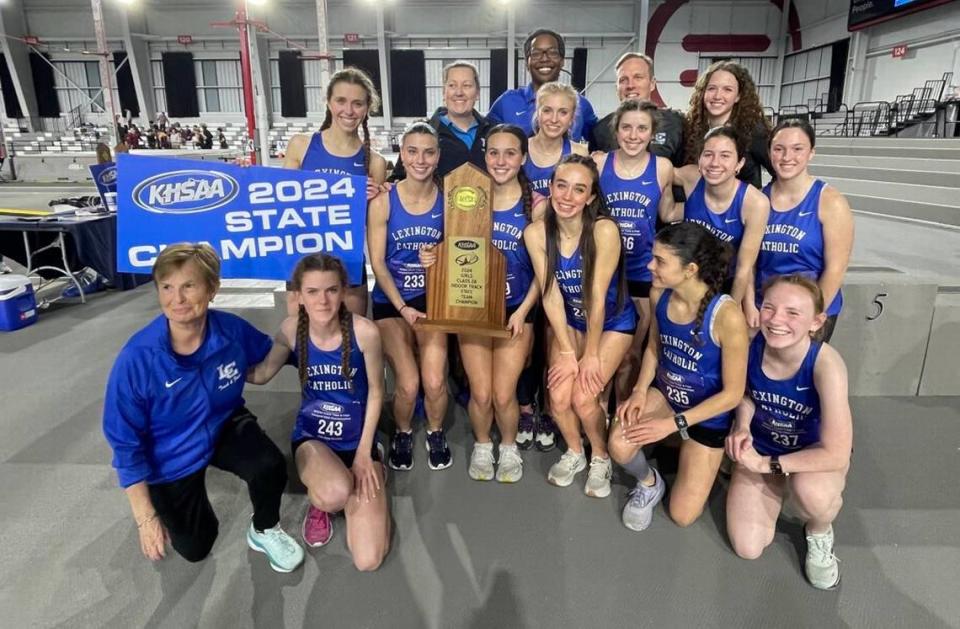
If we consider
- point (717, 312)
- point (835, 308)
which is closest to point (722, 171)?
point (717, 312)

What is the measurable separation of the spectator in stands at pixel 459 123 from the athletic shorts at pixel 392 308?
688 millimetres

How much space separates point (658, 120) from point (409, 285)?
1408 mm

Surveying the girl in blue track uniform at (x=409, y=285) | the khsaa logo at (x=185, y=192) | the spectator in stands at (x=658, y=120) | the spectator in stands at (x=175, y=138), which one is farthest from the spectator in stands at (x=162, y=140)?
the spectator in stands at (x=658, y=120)

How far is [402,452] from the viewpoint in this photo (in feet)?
8.21

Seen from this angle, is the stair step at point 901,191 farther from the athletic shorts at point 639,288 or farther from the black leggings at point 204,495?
the black leggings at point 204,495

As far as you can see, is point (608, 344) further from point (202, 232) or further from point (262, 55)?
point (262, 55)

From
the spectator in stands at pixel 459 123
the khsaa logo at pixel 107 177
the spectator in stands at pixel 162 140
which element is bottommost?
the khsaa logo at pixel 107 177

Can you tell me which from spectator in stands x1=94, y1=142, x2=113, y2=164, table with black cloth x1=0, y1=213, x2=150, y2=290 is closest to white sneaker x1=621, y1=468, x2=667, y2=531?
table with black cloth x1=0, y1=213, x2=150, y2=290

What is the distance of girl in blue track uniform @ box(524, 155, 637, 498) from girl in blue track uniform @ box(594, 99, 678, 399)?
209 millimetres

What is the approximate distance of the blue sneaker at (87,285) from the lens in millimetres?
5176

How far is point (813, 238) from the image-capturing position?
2.10m

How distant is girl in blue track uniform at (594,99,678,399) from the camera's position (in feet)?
7.32

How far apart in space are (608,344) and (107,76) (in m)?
17.1

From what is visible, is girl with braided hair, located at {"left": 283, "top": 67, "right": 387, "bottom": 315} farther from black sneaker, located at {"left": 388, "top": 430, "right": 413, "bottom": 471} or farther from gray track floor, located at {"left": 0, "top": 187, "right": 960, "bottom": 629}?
gray track floor, located at {"left": 0, "top": 187, "right": 960, "bottom": 629}
